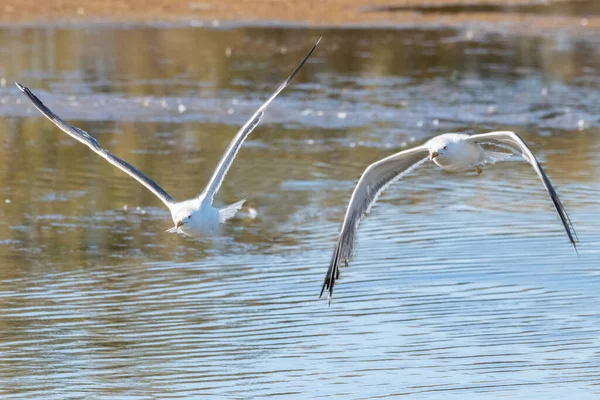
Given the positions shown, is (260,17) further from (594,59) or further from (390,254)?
(390,254)

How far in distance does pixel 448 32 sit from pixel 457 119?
1063cm

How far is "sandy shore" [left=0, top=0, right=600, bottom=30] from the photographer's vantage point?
101ft

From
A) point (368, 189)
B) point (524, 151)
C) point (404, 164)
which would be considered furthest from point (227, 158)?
point (524, 151)

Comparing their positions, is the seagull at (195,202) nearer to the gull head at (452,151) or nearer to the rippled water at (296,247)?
the rippled water at (296,247)

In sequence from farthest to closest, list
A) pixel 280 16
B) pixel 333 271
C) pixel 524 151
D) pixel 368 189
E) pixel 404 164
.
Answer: pixel 280 16 < pixel 404 164 < pixel 368 189 < pixel 333 271 < pixel 524 151

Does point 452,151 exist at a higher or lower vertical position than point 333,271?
higher

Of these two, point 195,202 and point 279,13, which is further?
point 279,13

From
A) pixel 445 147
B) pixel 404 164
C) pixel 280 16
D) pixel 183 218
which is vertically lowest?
pixel 183 218

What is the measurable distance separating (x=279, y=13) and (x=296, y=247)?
19.7 meters

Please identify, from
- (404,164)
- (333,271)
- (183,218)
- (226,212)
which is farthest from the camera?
(404,164)

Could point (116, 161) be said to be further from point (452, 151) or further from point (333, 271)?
point (452, 151)

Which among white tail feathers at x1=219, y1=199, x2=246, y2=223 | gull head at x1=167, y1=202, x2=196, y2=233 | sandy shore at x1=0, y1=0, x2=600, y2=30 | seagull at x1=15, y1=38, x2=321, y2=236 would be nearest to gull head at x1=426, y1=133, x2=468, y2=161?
seagull at x1=15, y1=38, x2=321, y2=236

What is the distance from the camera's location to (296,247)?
12625 millimetres

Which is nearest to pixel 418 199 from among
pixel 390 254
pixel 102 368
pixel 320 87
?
pixel 390 254
